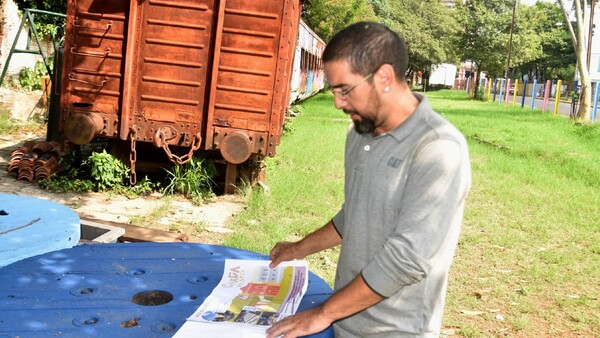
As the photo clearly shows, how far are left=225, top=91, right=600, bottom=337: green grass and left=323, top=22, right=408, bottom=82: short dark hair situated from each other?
2971mm

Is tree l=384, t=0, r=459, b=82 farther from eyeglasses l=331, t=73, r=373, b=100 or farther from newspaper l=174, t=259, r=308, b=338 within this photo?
eyeglasses l=331, t=73, r=373, b=100

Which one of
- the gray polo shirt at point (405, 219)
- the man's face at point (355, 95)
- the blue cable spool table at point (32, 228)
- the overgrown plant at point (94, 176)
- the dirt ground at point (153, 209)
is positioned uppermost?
the man's face at point (355, 95)

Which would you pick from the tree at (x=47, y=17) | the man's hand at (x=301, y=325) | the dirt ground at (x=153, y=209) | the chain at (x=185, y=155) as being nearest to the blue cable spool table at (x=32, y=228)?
the man's hand at (x=301, y=325)

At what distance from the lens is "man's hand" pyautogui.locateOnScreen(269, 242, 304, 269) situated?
7.75ft

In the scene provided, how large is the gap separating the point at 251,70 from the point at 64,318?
505cm

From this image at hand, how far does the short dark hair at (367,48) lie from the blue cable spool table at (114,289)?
2.71 ft

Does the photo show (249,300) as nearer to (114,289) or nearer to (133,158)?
(114,289)

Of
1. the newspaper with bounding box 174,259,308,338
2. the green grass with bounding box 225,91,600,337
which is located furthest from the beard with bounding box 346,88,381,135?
the green grass with bounding box 225,91,600,337

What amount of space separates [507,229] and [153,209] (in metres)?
3.87

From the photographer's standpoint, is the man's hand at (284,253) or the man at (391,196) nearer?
the man at (391,196)

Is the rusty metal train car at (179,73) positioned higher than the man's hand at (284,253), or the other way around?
the rusty metal train car at (179,73)

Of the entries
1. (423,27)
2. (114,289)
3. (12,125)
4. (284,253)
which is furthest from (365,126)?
(423,27)

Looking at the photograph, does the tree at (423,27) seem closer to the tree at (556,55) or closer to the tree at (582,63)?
the tree at (556,55)

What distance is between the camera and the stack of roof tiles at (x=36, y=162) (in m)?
7.50
